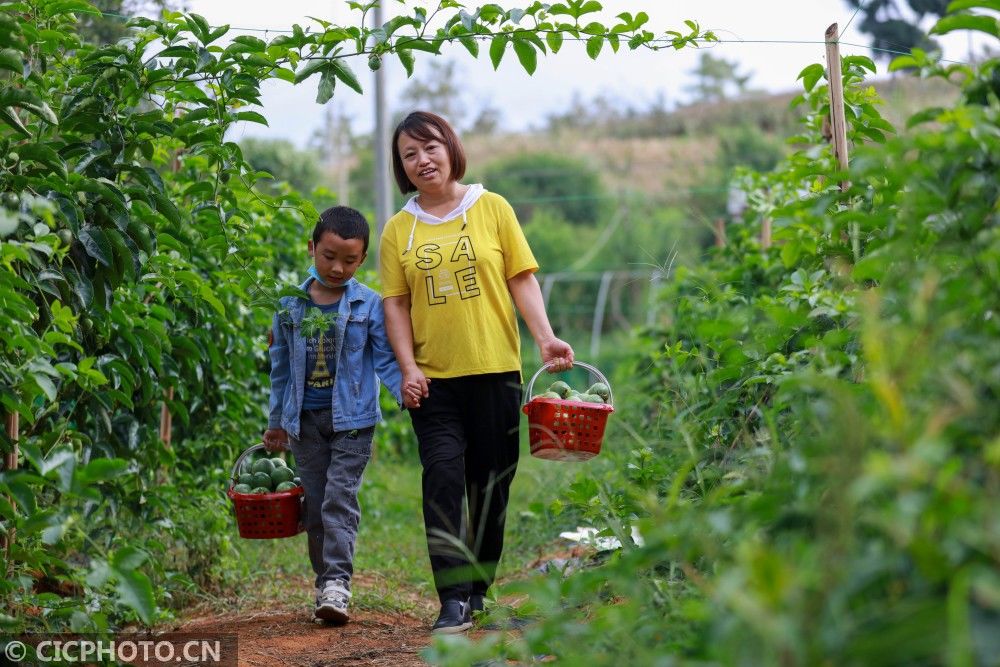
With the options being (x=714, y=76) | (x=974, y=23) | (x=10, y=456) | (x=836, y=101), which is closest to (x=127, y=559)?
(x=10, y=456)

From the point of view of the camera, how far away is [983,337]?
1632 mm

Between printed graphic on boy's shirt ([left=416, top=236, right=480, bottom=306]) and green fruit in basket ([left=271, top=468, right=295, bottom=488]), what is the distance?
0.80m

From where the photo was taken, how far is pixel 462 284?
3.57 meters

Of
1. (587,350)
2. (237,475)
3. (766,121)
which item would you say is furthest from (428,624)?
(766,121)

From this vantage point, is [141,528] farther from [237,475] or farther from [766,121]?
[766,121]

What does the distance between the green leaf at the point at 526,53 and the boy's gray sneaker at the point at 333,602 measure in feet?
5.61

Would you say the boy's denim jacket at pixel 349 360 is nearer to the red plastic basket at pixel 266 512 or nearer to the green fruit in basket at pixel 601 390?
the red plastic basket at pixel 266 512

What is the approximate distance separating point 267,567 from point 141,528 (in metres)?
1.06

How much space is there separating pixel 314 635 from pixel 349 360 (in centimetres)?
87

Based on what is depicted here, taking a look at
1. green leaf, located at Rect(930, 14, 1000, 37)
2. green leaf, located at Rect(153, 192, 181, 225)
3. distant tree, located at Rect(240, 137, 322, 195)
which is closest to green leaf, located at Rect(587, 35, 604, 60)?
green leaf, located at Rect(153, 192, 181, 225)

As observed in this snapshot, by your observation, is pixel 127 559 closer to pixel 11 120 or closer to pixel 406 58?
pixel 11 120

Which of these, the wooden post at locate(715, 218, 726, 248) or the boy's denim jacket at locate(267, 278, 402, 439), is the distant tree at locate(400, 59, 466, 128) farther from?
the boy's denim jacket at locate(267, 278, 402, 439)

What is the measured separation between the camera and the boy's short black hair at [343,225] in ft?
12.1

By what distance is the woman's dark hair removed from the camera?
3633mm
